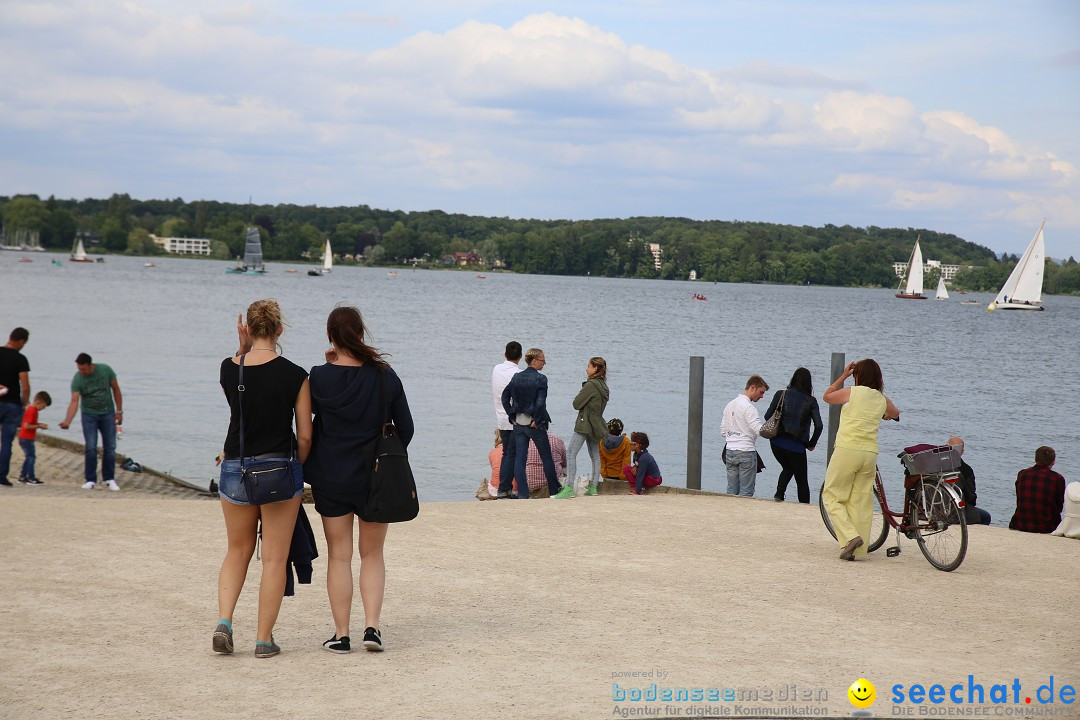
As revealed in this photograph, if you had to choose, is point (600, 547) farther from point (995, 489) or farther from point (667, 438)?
point (667, 438)

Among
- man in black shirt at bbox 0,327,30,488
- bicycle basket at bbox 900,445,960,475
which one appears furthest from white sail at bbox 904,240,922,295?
bicycle basket at bbox 900,445,960,475

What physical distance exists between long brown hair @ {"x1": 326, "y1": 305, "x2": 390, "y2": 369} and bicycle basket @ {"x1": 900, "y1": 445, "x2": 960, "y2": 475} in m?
4.76

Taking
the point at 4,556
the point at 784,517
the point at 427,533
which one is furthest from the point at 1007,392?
the point at 4,556

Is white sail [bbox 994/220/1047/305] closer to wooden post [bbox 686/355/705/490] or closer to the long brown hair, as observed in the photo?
wooden post [bbox 686/355/705/490]

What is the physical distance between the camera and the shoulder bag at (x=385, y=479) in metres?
6.01

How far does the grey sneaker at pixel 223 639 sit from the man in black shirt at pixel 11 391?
8.31m

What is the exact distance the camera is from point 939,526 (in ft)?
29.5

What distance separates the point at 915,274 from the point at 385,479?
461 feet

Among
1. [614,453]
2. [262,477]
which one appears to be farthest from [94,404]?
[262,477]

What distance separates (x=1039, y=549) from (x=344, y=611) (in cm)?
664

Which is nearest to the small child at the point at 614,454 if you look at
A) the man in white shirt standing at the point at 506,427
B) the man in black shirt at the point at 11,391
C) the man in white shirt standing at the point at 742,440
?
the man in white shirt standing at the point at 506,427

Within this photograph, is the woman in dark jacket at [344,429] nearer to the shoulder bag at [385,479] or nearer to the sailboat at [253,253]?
the shoulder bag at [385,479]

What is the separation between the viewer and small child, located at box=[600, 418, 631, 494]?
1368cm

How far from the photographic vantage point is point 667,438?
90.4 ft
